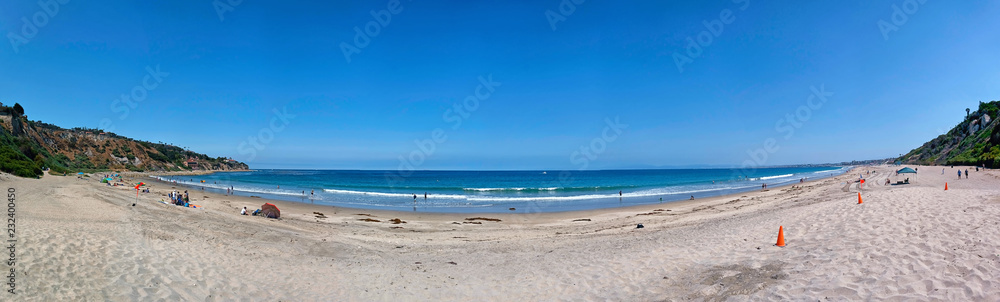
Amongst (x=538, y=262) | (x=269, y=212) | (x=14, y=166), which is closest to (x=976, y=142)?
(x=538, y=262)

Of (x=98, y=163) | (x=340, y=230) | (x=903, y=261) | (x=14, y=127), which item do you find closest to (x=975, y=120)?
(x=903, y=261)

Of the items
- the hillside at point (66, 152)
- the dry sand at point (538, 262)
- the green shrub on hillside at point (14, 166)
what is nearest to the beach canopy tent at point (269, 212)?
the dry sand at point (538, 262)

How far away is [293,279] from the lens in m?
7.97

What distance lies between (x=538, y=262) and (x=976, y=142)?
94.7 metres

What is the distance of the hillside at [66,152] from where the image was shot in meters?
30.7

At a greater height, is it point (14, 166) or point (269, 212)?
point (14, 166)

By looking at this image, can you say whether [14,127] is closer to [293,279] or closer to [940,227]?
[293,279]

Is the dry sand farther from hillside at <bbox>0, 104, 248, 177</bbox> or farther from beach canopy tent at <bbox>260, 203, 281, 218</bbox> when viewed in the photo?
hillside at <bbox>0, 104, 248, 177</bbox>

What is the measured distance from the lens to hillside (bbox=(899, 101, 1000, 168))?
4566 cm

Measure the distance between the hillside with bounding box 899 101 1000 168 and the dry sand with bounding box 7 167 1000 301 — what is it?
53563 mm

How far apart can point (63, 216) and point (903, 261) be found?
19327 millimetres

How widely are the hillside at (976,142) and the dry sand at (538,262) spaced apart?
53563 millimetres

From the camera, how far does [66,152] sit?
64688mm

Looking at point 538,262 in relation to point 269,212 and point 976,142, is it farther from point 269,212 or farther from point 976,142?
point 976,142
